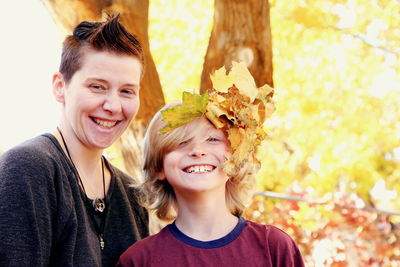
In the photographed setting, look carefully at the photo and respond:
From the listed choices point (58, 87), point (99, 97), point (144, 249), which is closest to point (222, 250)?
point (144, 249)

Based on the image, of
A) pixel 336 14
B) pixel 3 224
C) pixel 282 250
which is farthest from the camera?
pixel 336 14

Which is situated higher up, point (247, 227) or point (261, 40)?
point (261, 40)

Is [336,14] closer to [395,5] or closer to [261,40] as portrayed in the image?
[395,5]

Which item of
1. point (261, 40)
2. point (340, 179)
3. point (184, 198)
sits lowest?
point (340, 179)

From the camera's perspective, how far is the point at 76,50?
7.82ft

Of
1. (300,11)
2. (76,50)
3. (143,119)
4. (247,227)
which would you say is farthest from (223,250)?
(300,11)

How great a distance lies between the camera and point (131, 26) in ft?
12.2

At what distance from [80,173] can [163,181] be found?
1.19ft

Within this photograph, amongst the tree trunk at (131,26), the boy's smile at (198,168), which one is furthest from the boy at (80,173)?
the tree trunk at (131,26)

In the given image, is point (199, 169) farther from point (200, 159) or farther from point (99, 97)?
point (99, 97)

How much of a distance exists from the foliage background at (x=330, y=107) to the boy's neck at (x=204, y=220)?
9.95 ft

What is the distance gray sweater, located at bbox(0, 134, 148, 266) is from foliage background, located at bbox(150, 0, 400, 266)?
331cm

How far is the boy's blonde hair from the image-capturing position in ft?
7.81

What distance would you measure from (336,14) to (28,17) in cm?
337
